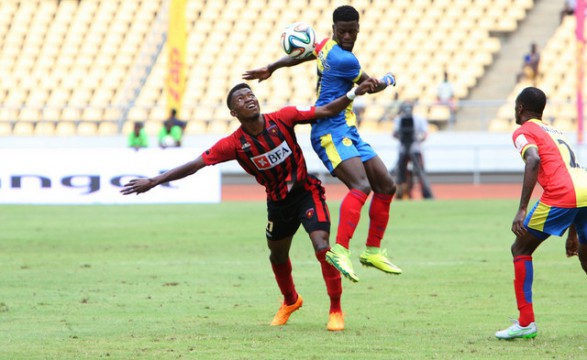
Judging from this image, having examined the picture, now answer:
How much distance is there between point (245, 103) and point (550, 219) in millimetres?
2355

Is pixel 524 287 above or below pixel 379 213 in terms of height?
below

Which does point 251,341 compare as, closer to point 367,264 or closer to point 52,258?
point 367,264

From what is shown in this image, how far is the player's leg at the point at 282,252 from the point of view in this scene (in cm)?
847

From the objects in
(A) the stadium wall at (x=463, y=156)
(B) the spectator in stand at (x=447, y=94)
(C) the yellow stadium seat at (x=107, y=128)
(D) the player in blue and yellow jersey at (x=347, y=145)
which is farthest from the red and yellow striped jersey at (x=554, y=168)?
(C) the yellow stadium seat at (x=107, y=128)

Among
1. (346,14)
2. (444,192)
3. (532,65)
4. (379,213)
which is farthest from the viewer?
(532,65)

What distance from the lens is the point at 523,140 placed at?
24.0 feet

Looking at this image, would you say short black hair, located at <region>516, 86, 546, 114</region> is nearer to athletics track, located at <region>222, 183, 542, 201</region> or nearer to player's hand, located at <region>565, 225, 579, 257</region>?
player's hand, located at <region>565, 225, 579, 257</region>

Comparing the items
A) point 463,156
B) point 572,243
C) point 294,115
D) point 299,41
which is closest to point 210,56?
point 463,156

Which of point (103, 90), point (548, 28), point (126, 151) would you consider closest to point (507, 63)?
point (548, 28)

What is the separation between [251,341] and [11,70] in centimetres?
3018

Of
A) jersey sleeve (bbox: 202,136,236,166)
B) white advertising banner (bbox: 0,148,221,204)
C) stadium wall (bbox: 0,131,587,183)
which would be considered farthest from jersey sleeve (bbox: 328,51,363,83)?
stadium wall (bbox: 0,131,587,183)

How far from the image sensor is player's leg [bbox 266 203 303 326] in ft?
27.8

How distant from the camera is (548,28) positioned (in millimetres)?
32906

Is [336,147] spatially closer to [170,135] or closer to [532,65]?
[170,135]
